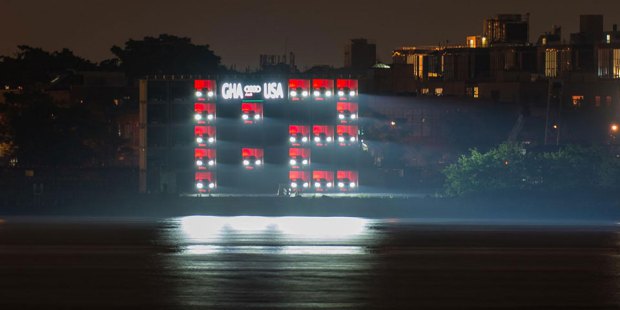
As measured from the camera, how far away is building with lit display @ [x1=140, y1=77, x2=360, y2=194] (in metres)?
73.7

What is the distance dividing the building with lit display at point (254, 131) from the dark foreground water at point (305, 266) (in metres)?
8.23

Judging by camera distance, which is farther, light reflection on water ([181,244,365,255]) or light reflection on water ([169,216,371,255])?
light reflection on water ([169,216,371,255])

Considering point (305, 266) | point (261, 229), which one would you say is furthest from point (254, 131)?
point (305, 266)

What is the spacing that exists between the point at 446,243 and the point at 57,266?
1624 centimetres

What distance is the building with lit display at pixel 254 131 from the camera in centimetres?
7369

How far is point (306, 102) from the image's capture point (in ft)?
243

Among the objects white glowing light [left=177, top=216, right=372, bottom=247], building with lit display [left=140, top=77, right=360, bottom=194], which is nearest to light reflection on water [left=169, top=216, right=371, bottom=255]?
white glowing light [left=177, top=216, right=372, bottom=247]

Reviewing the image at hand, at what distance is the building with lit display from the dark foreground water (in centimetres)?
823

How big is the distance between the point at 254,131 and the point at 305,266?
94.8 feet

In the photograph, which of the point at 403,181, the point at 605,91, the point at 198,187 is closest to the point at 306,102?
the point at 198,187

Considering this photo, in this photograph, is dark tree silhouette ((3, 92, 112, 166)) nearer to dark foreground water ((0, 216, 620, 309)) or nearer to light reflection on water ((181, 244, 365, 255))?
dark foreground water ((0, 216, 620, 309))

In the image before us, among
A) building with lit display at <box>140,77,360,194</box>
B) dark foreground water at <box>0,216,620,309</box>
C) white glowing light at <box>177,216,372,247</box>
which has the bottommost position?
dark foreground water at <box>0,216,620,309</box>

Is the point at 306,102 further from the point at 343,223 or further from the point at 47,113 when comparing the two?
the point at 47,113

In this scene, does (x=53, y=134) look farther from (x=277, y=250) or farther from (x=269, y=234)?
(x=277, y=250)
